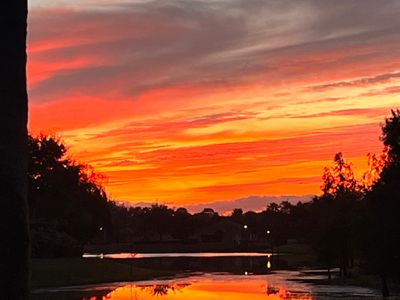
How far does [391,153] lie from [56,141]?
50.8 meters

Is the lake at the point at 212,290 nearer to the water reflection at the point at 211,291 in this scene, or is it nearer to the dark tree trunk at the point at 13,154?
the water reflection at the point at 211,291

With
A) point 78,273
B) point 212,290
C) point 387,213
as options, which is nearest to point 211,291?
point 212,290

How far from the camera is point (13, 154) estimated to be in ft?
15.9

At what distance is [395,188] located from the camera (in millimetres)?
30641

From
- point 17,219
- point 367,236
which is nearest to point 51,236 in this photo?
point 367,236

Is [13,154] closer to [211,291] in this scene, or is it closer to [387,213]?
[387,213]

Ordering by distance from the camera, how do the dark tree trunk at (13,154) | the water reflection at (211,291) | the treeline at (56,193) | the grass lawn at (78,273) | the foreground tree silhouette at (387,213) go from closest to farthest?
the dark tree trunk at (13,154) < the foreground tree silhouette at (387,213) < the water reflection at (211,291) < the grass lawn at (78,273) < the treeline at (56,193)

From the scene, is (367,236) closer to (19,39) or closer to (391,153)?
(391,153)

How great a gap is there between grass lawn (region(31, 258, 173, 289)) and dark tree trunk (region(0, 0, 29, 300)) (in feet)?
156

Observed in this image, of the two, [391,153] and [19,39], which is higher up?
[391,153]

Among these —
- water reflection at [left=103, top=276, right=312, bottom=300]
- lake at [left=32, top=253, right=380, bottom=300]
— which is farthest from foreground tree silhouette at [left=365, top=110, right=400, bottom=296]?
water reflection at [left=103, top=276, right=312, bottom=300]

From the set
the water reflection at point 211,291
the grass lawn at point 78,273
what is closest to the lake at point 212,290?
the water reflection at point 211,291

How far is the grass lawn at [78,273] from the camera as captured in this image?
174 feet

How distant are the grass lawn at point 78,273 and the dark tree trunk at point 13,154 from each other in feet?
156
